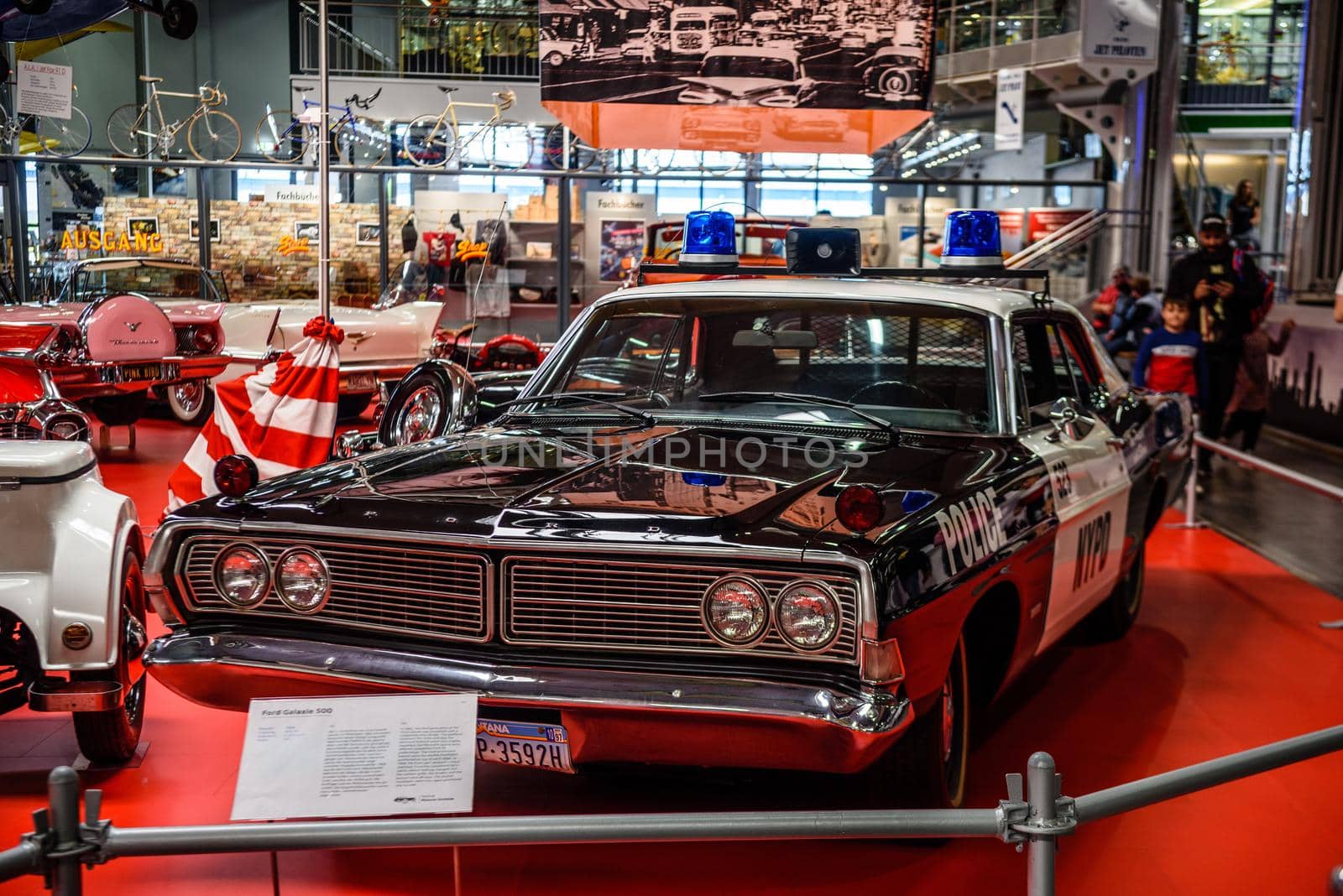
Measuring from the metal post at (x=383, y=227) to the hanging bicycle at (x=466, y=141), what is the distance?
42cm

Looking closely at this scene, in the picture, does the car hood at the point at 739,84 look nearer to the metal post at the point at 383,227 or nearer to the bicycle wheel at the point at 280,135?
the metal post at the point at 383,227

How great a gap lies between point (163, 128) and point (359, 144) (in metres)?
2.06

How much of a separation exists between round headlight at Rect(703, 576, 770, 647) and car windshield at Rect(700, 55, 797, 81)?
6.56m

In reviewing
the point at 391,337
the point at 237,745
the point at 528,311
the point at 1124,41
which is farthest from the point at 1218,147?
the point at 237,745

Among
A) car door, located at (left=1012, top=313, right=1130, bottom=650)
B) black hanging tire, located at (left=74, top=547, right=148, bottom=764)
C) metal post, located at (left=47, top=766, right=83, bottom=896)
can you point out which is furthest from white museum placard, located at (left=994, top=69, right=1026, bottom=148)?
metal post, located at (left=47, top=766, right=83, bottom=896)

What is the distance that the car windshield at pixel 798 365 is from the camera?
429cm

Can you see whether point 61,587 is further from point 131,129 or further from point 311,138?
point 131,129

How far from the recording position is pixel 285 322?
12.0m

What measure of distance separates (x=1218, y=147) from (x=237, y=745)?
1065 inches

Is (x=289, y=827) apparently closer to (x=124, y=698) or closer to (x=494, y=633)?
(x=494, y=633)

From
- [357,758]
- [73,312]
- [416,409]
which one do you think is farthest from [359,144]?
[357,758]

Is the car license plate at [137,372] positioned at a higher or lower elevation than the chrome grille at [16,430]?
lower

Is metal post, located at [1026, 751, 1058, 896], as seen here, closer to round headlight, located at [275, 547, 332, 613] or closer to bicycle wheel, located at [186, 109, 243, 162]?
round headlight, located at [275, 547, 332, 613]

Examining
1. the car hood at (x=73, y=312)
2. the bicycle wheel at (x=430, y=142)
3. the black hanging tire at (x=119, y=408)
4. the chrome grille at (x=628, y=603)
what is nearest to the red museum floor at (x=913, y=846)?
the chrome grille at (x=628, y=603)
